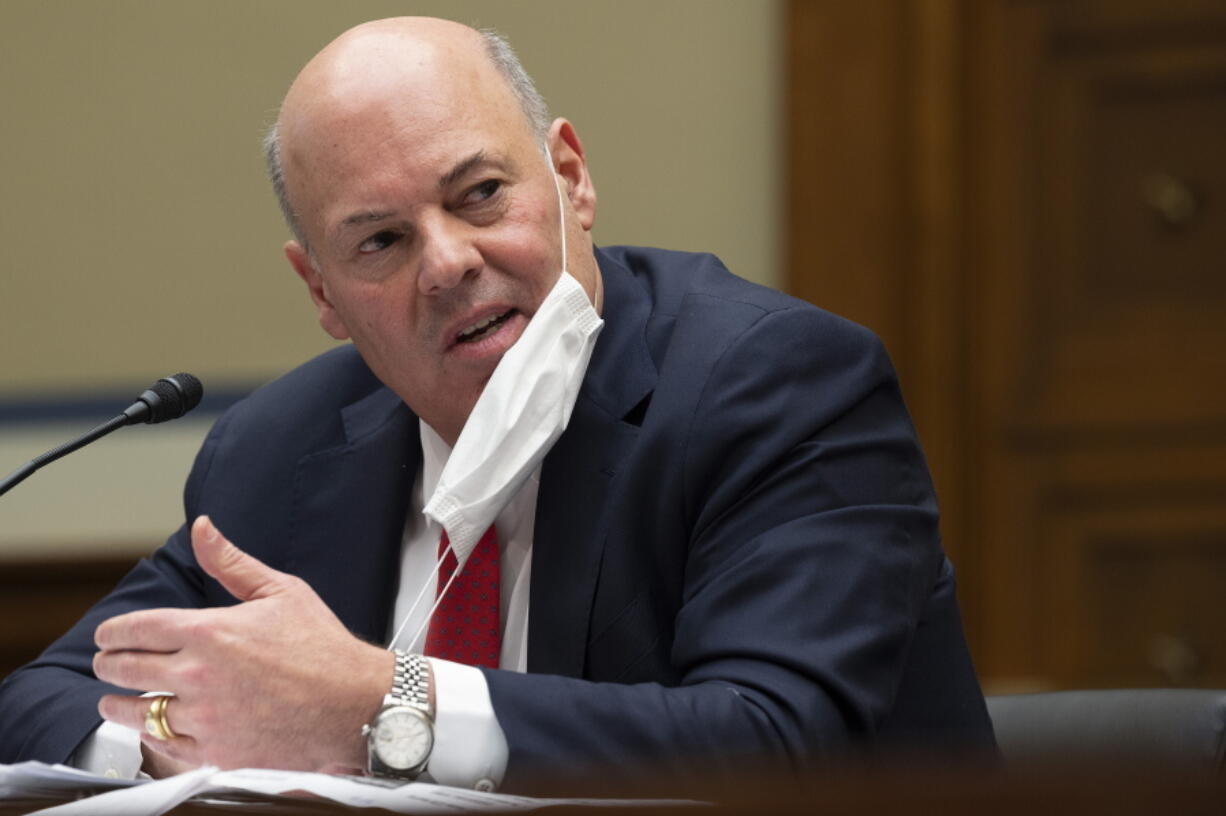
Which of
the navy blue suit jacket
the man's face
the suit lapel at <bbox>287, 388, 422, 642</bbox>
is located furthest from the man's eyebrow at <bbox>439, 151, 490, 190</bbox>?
the suit lapel at <bbox>287, 388, 422, 642</bbox>

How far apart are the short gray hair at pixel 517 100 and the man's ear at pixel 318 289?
0.9 inches

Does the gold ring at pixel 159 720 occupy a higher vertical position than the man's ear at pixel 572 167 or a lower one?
lower

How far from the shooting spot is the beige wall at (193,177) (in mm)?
3492

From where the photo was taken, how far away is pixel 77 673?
1.89 m

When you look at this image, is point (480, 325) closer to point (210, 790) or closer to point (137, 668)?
point (137, 668)

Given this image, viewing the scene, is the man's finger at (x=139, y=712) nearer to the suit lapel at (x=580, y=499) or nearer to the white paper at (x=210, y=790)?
the white paper at (x=210, y=790)

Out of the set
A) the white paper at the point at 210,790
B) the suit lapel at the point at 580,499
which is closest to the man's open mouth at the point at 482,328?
the suit lapel at the point at 580,499

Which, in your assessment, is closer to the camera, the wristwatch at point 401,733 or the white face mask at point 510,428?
the wristwatch at point 401,733

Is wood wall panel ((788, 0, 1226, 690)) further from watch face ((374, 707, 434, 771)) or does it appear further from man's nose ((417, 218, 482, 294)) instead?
watch face ((374, 707, 434, 771))

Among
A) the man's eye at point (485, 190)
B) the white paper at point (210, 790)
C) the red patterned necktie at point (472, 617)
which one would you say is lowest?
the red patterned necktie at point (472, 617)

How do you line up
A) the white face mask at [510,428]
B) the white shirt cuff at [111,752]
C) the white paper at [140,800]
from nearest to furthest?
the white paper at [140,800], the white shirt cuff at [111,752], the white face mask at [510,428]

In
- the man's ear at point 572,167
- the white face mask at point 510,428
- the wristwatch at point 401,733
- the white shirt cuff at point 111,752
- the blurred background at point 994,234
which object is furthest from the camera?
the blurred background at point 994,234

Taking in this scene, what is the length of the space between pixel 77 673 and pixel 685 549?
728mm

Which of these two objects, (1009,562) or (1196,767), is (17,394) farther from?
(1196,767)
